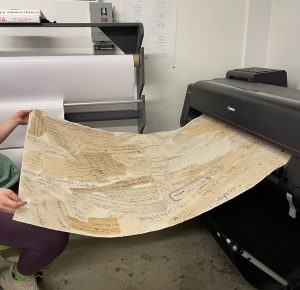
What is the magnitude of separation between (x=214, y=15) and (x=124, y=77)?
2.21 feet

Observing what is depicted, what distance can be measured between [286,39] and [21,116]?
1308 mm

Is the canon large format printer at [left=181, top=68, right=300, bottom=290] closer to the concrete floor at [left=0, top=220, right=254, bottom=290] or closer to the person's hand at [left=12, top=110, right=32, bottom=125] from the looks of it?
the concrete floor at [left=0, top=220, right=254, bottom=290]

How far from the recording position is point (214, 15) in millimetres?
1523

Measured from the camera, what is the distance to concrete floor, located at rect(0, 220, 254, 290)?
3.54 ft

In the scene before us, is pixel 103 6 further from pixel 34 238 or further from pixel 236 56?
pixel 34 238

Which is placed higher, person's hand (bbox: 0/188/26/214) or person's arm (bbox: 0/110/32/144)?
person's arm (bbox: 0/110/32/144)

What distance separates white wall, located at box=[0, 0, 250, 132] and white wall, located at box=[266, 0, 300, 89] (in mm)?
151

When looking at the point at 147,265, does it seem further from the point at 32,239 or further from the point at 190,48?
the point at 190,48

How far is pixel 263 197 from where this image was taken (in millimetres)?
1155

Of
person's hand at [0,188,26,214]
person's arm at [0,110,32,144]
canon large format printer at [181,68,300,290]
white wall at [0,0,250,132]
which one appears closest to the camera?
person's hand at [0,188,26,214]

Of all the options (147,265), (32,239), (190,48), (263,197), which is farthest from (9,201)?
(190,48)

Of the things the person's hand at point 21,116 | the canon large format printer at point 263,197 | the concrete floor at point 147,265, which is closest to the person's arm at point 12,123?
the person's hand at point 21,116

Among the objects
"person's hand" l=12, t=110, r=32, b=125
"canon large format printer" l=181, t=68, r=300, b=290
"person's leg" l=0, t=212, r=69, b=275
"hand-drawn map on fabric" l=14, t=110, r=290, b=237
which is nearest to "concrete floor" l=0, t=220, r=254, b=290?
"canon large format printer" l=181, t=68, r=300, b=290

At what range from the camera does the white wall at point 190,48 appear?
4.54ft
